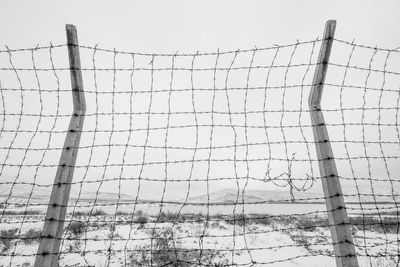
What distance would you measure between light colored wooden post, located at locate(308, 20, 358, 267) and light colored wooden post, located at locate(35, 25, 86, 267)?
7.68 feet

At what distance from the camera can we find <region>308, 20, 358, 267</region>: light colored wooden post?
7.97 feet

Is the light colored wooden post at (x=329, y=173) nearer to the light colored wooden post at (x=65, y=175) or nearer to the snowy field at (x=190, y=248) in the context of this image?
the snowy field at (x=190, y=248)

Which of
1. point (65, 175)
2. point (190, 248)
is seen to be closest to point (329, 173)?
point (65, 175)

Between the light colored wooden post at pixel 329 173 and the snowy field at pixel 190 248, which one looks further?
the snowy field at pixel 190 248

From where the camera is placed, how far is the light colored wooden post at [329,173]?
243 centimetres

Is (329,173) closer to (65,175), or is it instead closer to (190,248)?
(65,175)

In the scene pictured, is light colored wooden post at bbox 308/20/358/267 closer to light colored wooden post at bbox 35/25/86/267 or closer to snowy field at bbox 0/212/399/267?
snowy field at bbox 0/212/399/267

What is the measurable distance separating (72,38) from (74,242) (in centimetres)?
724

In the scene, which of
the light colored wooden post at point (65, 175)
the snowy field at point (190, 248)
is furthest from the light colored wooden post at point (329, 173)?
the light colored wooden post at point (65, 175)

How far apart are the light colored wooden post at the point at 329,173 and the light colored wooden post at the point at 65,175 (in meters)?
2.34

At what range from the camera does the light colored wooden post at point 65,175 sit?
2.39m

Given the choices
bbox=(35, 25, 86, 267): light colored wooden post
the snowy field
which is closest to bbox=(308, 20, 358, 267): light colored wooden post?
the snowy field

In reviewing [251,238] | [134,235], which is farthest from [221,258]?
[134,235]

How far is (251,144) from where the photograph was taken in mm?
3061
